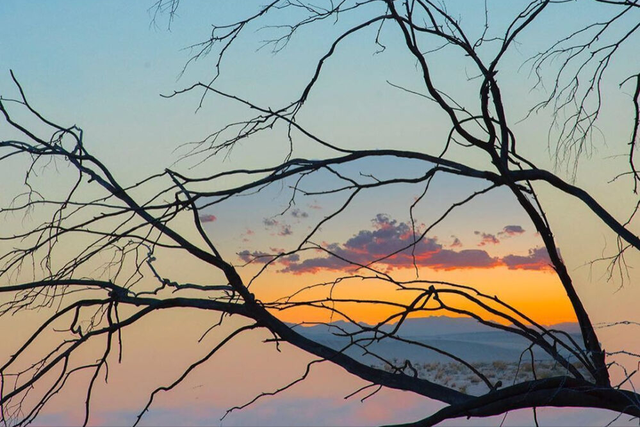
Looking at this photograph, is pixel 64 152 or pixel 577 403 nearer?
pixel 577 403

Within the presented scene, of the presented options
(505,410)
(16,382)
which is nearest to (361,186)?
(505,410)

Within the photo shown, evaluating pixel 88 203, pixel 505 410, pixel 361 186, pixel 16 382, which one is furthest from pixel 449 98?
pixel 16 382

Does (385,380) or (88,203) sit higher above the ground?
(88,203)

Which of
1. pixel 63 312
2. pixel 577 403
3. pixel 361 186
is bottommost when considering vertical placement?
pixel 577 403

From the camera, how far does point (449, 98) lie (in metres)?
4.20

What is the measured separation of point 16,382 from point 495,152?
9.35 ft

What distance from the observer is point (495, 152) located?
164 inches

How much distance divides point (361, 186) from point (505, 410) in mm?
1350

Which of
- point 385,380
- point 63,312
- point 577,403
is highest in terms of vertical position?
point 63,312

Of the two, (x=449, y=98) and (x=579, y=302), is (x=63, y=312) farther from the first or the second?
(x=579, y=302)

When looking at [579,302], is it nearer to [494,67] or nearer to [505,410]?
[505,410]

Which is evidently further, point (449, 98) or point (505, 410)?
point (449, 98)

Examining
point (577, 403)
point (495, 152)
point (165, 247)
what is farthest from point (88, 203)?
point (577, 403)

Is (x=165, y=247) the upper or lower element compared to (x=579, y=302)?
upper
